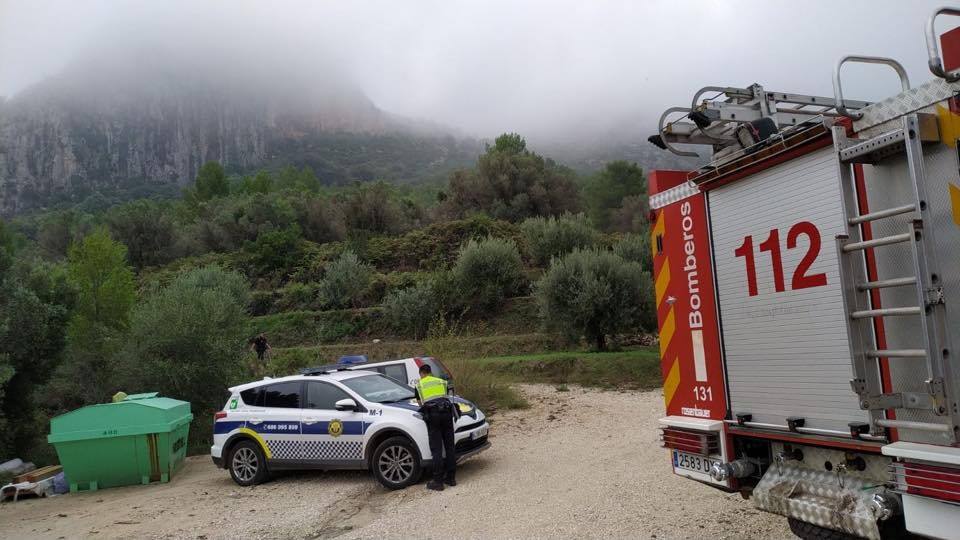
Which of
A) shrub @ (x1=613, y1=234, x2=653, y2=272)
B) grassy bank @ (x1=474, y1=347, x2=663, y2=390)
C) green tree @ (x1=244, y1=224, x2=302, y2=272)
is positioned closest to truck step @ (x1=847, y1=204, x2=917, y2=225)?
grassy bank @ (x1=474, y1=347, x2=663, y2=390)

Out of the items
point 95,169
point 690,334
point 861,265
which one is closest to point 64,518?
point 690,334

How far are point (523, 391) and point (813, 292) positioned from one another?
1345 cm

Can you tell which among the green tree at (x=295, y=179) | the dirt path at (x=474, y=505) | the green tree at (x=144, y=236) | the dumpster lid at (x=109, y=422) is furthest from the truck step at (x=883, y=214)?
the green tree at (x=295, y=179)

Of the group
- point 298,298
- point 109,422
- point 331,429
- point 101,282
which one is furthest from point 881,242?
point 298,298

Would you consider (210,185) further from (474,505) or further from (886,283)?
(886,283)

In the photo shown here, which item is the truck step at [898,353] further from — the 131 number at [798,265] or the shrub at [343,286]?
the shrub at [343,286]

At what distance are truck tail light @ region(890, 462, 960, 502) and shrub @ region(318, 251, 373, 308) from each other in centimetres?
2951

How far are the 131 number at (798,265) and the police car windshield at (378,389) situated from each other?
6.21 m

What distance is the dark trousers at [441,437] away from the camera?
8.49 meters

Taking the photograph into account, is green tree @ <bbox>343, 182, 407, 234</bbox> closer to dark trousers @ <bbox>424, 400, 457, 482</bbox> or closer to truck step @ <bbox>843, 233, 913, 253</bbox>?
dark trousers @ <bbox>424, 400, 457, 482</bbox>

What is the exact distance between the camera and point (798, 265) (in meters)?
4.02

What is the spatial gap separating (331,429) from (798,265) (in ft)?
22.8

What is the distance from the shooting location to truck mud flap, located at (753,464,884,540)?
11.5 ft

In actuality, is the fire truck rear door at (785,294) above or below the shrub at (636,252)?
below
